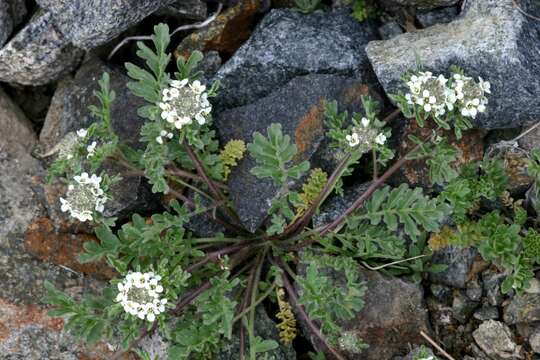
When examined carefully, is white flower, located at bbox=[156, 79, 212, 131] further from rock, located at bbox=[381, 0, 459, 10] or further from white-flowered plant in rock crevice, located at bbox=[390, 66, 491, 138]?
rock, located at bbox=[381, 0, 459, 10]

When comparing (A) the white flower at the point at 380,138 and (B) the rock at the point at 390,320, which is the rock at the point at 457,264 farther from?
(A) the white flower at the point at 380,138

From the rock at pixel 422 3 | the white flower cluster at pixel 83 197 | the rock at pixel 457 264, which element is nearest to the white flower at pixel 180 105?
the white flower cluster at pixel 83 197

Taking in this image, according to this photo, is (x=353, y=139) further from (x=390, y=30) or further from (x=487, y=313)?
(x=487, y=313)

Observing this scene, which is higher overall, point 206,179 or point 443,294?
point 206,179

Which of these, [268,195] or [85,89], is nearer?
[268,195]

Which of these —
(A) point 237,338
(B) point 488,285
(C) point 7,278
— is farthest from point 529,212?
(C) point 7,278

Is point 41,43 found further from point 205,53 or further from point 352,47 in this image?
point 352,47

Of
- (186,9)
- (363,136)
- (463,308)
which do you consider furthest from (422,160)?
(186,9)
